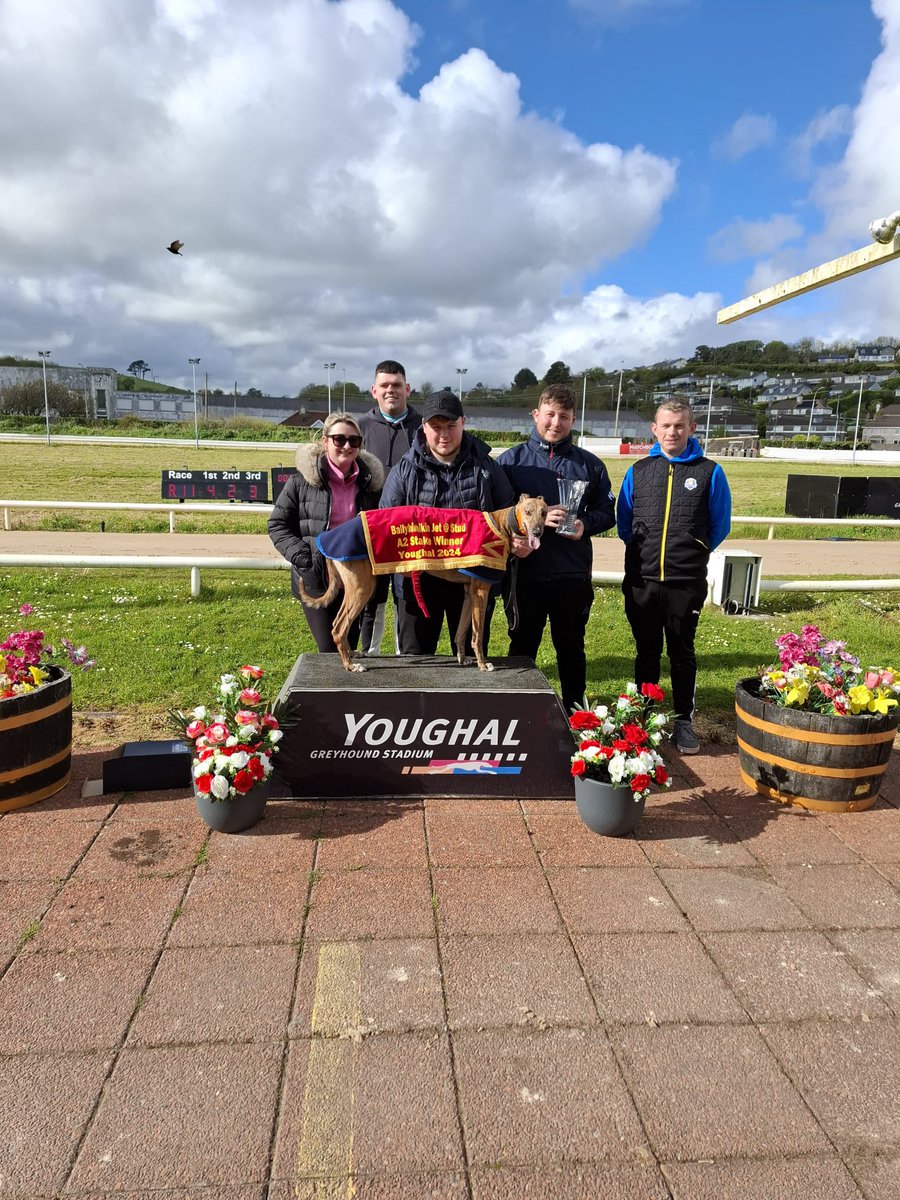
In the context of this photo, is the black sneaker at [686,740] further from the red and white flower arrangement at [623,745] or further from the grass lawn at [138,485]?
the grass lawn at [138,485]

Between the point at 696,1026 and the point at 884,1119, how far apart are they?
1.84 ft

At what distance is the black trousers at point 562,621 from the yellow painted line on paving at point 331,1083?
2209 millimetres

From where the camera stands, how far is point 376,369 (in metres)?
5.25

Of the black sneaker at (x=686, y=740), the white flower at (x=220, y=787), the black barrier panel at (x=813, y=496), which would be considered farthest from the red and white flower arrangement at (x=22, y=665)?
the black barrier panel at (x=813, y=496)

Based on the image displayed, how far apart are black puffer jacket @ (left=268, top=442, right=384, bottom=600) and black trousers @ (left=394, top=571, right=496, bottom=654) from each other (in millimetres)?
515

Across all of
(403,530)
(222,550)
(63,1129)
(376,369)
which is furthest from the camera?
(222,550)

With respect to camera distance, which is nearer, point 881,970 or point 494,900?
point 881,970

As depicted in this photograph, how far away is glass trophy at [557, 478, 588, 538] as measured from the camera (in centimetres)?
410

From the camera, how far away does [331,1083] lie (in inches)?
88.4

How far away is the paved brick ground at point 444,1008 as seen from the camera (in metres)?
2.01

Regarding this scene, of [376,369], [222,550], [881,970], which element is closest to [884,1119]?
[881,970]

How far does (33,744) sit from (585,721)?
2.93 m

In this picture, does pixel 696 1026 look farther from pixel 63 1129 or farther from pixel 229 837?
pixel 229 837

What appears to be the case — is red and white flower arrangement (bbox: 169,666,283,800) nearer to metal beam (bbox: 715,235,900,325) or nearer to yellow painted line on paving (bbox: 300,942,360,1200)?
yellow painted line on paving (bbox: 300,942,360,1200)
